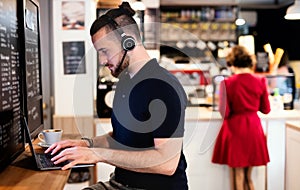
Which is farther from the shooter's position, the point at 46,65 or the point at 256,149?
the point at 46,65

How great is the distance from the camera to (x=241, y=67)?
3.73 m

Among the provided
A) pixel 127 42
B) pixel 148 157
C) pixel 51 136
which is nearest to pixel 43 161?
pixel 51 136

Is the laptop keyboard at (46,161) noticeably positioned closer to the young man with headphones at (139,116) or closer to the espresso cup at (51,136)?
the young man with headphones at (139,116)

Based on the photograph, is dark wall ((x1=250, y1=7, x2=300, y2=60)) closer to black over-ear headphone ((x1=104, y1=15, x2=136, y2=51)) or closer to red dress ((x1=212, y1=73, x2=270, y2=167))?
red dress ((x1=212, y1=73, x2=270, y2=167))

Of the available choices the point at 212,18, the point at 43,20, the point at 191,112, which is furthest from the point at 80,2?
the point at 212,18

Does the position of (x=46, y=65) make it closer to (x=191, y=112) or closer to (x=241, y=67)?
(x=241, y=67)

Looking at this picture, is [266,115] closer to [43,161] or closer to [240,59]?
[240,59]

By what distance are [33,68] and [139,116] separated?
21.5 inches

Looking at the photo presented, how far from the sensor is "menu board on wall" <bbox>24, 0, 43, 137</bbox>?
1.69m

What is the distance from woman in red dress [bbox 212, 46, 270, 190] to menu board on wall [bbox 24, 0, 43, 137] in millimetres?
1979

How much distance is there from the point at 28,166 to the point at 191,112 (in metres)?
0.84

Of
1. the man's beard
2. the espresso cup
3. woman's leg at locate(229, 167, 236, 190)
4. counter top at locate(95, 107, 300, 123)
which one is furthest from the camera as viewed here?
woman's leg at locate(229, 167, 236, 190)

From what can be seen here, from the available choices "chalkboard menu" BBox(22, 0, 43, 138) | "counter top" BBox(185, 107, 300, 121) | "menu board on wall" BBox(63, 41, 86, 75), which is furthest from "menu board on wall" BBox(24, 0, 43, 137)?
"menu board on wall" BBox(63, 41, 86, 75)

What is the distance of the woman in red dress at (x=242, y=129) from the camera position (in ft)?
11.8
